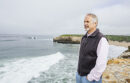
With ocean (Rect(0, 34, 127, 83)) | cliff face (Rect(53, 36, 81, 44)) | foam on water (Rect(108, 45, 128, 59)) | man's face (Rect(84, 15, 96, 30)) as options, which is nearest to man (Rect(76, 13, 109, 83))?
man's face (Rect(84, 15, 96, 30))

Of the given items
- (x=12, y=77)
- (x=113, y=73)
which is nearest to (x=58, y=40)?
(x=12, y=77)

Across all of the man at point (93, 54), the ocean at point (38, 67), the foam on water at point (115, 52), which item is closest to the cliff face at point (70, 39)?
the foam on water at point (115, 52)

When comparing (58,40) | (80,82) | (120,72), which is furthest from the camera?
(58,40)

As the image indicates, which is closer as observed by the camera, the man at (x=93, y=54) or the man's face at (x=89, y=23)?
the man at (x=93, y=54)

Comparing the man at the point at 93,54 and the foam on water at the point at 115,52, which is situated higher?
the man at the point at 93,54

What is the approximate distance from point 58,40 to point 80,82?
56045 millimetres

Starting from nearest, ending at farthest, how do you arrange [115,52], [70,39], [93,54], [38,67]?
[93,54]
[38,67]
[115,52]
[70,39]

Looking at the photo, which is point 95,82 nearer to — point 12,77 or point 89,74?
point 89,74

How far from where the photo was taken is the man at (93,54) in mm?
1819

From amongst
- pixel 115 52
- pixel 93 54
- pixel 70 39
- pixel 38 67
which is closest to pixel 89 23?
pixel 93 54

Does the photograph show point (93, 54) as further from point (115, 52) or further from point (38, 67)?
point (115, 52)

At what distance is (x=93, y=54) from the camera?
1952 mm

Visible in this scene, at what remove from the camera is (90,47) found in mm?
1948

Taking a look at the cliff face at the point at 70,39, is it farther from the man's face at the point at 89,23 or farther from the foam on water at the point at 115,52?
the man's face at the point at 89,23
